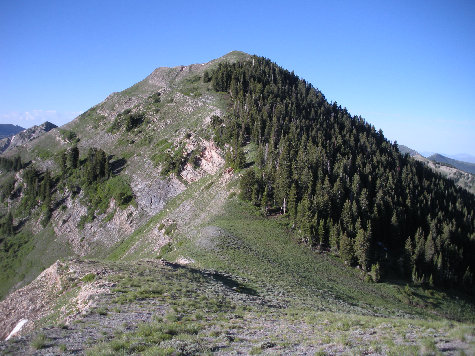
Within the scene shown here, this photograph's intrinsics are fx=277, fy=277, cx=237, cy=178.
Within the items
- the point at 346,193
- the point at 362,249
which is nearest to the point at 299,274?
the point at 362,249

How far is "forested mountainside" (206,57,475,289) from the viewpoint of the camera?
47938 mm

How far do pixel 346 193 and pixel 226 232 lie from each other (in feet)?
96.4

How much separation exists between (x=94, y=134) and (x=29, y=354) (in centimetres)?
10938

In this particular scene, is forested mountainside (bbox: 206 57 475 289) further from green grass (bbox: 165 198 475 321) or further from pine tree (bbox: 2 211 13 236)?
pine tree (bbox: 2 211 13 236)

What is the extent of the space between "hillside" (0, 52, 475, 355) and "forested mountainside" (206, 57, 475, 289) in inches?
16.1

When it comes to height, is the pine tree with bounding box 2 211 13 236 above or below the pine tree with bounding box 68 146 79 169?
below

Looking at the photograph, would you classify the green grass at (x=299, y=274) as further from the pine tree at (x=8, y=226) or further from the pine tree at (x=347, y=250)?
the pine tree at (x=8, y=226)

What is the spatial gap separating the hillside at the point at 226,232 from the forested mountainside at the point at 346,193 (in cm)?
41

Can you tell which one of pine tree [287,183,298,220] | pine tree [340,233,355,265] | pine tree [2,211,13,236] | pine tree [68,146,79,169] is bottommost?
pine tree [2,211,13,236]

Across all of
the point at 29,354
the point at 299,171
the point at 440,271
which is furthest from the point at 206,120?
the point at 29,354

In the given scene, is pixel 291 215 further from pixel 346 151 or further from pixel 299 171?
pixel 346 151

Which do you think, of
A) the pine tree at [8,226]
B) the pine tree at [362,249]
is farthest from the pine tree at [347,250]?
the pine tree at [8,226]

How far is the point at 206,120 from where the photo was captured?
86062 millimetres

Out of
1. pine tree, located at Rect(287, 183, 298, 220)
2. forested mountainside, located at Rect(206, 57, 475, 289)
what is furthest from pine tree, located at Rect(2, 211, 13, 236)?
pine tree, located at Rect(287, 183, 298, 220)
